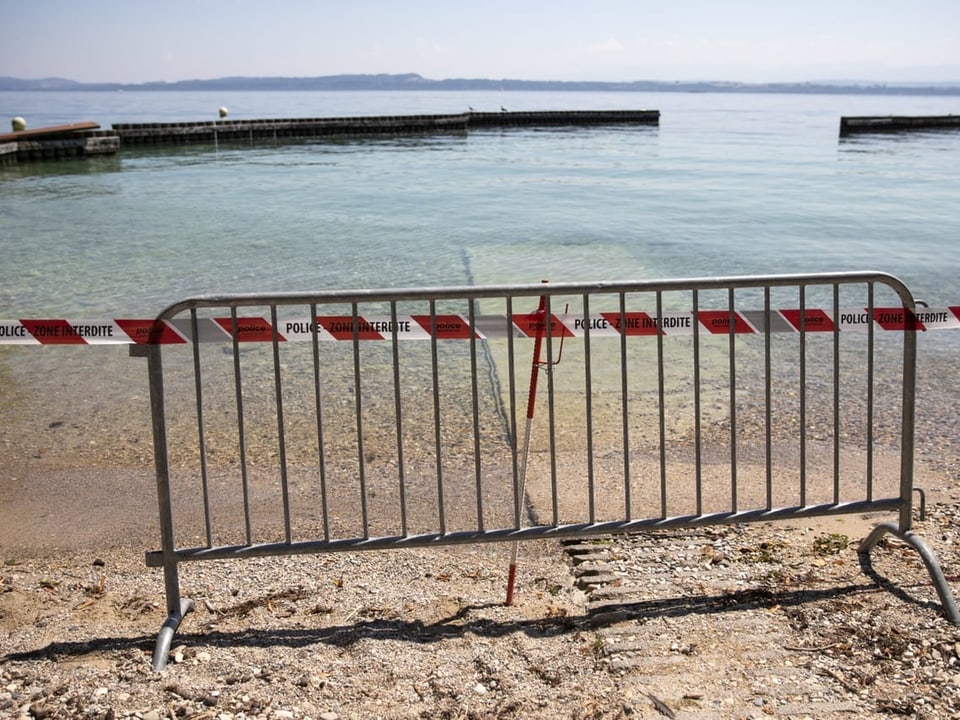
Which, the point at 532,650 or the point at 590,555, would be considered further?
the point at 590,555

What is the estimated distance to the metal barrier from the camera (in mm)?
4324

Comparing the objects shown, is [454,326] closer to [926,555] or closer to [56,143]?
[926,555]

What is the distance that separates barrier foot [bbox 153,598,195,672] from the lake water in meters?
4.52

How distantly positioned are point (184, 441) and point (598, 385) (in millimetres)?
3925

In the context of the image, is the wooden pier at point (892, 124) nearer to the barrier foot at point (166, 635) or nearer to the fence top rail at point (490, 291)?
the fence top rail at point (490, 291)

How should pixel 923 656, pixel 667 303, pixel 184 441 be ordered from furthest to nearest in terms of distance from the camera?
pixel 667 303 → pixel 184 441 → pixel 923 656

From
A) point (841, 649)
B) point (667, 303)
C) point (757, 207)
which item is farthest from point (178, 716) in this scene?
point (757, 207)

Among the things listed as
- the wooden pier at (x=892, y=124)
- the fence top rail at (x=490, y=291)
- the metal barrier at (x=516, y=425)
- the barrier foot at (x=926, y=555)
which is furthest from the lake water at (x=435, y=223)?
the wooden pier at (x=892, y=124)

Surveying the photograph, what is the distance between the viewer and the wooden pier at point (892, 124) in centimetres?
6631

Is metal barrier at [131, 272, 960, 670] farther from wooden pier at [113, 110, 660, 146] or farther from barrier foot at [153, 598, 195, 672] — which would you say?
wooden pier at [113, 110, 660, 146]

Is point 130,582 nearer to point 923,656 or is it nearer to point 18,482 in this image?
point 18,482

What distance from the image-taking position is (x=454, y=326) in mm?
4477

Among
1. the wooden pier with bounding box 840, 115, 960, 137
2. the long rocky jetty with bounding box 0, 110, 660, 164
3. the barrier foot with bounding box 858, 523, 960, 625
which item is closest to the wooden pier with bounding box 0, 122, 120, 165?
the long rocky jetty with bounding box 0, 110, 660, 164

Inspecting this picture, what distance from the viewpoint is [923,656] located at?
379 centimetres
